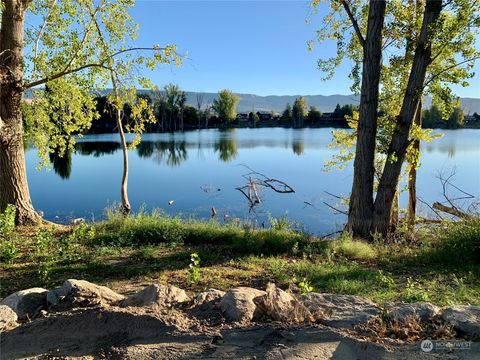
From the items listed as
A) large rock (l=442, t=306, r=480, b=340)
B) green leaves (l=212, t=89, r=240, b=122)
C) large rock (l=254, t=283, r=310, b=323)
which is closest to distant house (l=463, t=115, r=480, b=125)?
green leaves (l=212, t=89, r=240, b=122)

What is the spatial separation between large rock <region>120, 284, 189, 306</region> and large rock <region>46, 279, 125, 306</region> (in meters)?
0.21

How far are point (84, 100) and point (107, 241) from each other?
16.3ft

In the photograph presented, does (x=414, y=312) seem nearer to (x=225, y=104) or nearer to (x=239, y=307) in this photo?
(x=239, y=307)

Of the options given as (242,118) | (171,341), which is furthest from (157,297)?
(242,118)

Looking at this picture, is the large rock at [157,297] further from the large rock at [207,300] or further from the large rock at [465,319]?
the large rock at [465,319]

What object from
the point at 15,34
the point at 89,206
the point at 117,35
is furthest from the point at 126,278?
the point at 89,206

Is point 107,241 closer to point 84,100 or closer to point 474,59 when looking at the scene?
point 84,100

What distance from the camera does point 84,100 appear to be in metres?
10.3

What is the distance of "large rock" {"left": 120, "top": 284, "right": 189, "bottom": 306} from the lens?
357 centimetres

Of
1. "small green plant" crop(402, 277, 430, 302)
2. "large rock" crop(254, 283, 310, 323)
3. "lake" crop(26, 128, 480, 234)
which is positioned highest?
"large rock" crop(254, 283, 310, 323)

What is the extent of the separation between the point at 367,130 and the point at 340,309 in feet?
20.3

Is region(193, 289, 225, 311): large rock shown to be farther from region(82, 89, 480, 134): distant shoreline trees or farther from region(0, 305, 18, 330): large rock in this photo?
region(82, 89, 480, 134): distant shoreline trees

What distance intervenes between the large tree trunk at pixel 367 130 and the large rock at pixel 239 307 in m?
6.01

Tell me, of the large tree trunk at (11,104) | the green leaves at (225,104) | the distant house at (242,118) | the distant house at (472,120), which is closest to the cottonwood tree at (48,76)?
the large tree trunk at (11,104)
